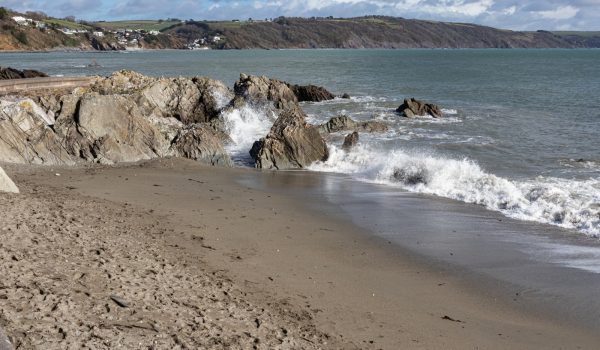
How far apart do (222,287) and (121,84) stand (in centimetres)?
2500

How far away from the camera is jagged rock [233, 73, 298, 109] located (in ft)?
105

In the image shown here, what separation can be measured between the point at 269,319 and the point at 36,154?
12.9 metres

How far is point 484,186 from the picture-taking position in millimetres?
15750

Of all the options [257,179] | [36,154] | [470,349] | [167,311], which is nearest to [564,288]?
[470,349]

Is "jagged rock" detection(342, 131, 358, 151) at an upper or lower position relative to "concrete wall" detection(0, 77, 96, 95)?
lower

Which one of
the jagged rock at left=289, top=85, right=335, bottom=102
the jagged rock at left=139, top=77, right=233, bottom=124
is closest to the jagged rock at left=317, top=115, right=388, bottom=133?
the jagged rock at left=139, top=77, right=233, bottom=124

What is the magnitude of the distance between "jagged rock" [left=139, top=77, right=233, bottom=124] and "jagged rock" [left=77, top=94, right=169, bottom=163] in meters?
6.80

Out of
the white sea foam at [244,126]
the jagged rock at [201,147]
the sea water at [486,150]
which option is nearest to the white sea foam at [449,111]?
the sea water at [486,150]

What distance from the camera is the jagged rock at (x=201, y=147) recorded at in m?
19.6

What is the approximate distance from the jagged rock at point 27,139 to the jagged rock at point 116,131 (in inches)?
37.2

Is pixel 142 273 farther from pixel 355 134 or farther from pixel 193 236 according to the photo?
pixel 355 134

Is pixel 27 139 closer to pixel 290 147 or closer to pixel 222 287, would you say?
pixel 290 147

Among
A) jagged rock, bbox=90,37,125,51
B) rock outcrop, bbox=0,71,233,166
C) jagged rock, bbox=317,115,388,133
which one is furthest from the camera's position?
jagged rock, bbox=90,37,125,51

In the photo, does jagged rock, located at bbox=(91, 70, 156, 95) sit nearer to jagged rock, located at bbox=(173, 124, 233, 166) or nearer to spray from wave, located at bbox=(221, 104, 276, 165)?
spray from wave, located at bbox=(221, 104, 276, 165)
